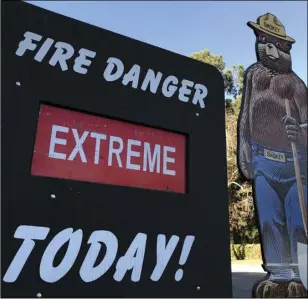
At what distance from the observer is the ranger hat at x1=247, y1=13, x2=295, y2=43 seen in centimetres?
495

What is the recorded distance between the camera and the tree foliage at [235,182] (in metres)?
11.8

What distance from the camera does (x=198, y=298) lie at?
2131 millimetres

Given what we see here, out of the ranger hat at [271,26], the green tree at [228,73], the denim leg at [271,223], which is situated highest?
the green tree at [228,73]

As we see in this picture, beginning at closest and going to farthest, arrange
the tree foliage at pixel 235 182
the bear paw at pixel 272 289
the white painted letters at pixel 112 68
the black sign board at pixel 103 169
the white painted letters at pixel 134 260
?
the black sign board at pixel 103 169 → the white painted letters at pixel 134 260 → the white painted letters at pixel 112 68 → the bear paw at pixel 272 289 → the tree foliage at pixel 235 182

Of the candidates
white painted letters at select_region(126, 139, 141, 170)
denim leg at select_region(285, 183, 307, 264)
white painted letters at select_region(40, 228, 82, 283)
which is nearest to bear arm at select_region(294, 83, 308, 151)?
denim leg at select_region(285, 183, 307, 264)

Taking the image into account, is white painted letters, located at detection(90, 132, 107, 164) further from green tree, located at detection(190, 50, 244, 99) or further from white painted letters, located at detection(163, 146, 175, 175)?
green tree, located at detection(190, 50, 244, 99)

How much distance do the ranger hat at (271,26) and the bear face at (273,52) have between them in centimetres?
5

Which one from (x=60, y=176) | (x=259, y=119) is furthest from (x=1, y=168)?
(x=259, y=119)

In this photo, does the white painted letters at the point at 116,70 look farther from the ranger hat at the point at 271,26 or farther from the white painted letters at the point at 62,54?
the ranger hat at the point at 271,26

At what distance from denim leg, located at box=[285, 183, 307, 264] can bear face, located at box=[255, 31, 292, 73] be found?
161 centimetres

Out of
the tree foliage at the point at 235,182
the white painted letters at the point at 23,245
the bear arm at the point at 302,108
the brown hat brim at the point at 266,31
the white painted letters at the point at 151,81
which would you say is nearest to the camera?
the white painted letters at the point at 23,245

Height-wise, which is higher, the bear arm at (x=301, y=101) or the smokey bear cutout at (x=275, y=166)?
the bear arm at (x=301, y=101)

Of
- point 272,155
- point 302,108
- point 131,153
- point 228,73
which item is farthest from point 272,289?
point 228,73

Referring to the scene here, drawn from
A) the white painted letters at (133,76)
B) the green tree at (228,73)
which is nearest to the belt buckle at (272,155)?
the white painted letters at (133,76)
